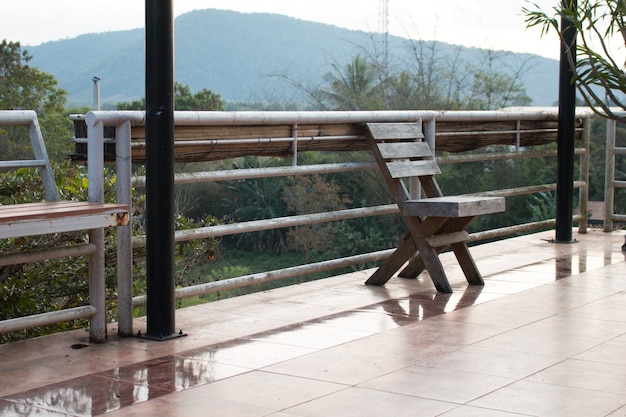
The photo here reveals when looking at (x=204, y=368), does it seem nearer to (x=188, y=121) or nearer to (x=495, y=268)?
(x=188, y=121)

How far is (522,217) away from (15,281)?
17513 mm

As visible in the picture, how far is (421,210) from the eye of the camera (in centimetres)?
529

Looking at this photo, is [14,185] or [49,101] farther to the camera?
[49,101]

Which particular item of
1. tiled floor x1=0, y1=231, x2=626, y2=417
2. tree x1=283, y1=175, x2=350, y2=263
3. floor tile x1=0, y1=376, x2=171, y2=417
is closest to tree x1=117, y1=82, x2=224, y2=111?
tree x1=283, y1=175, x2=350, y2=263

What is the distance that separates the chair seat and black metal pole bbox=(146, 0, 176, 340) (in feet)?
5.51

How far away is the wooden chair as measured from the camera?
5305 mm

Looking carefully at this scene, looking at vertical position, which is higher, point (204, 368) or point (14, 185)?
point (14, 185)

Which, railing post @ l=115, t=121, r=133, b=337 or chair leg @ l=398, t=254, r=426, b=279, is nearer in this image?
railing post @ l=115, t=121, r=133, b=337

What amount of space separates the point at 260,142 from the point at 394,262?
47.1 inches

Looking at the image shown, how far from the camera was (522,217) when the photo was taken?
68.2 ft

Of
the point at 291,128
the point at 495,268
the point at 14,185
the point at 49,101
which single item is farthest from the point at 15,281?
the point at 49,101

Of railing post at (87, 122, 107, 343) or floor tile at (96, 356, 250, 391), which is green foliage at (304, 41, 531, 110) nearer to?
railing post at (87, 122, 107, 343)

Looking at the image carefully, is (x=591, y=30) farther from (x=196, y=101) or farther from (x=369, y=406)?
(x=196, y=101)

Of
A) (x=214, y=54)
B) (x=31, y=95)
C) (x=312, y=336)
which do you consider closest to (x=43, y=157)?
(x=312, y=336)
